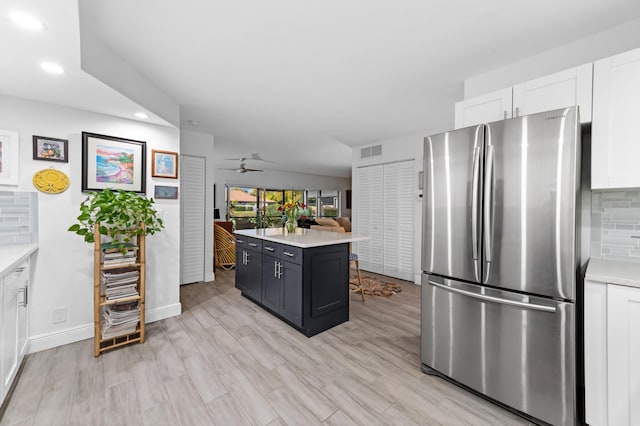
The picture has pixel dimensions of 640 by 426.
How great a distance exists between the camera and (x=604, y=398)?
145 centimetres

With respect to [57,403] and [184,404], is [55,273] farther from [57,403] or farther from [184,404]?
[184,404]

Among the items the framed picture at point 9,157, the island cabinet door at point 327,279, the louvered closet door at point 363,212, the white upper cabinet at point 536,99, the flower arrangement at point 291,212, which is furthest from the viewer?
the louvered closet door at point 363,212

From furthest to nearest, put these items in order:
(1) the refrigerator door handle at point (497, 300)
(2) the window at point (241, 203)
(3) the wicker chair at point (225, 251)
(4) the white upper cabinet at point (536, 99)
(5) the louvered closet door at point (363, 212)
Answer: (2) the window at point (241, 203)
(3) the wicker chair at point (225, 251)
(5) the louvered closet door at point (363, 212)
(4) the white upper cabinet at point (536, 99)
(1) the refrigerator door handle at point (497, 300)

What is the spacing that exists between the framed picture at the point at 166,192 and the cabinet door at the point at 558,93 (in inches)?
132

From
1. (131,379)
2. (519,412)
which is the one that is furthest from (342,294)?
(131,379)

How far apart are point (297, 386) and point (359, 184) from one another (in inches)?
165

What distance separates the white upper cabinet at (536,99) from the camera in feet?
5.51

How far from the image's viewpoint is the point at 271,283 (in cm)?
313

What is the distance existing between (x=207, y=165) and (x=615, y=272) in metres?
4.82

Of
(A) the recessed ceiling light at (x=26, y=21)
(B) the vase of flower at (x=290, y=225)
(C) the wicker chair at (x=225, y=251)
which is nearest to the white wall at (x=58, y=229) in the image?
(A) the recessed ceiling light at (x=26, y=21)

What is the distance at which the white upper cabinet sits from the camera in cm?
168

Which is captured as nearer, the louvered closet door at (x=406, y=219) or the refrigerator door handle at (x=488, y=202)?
the refrigerator door handle at (x=488, y=202)

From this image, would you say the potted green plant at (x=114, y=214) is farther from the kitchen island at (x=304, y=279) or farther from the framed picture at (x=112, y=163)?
the kitchen island at (x=304, y=279)

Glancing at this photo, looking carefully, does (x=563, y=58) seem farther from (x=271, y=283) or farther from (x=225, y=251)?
(x=225, y=251)
